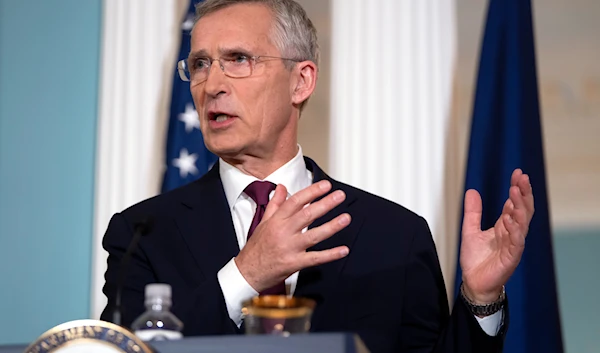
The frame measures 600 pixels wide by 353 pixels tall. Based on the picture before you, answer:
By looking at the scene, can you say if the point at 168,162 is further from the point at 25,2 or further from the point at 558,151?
the point at 558,151

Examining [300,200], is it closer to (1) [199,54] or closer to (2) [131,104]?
(1) [199,54]

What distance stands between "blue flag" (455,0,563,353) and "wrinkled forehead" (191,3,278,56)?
3.90 feet

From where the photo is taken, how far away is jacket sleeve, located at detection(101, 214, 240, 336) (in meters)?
2.21

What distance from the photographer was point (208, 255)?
2.61m

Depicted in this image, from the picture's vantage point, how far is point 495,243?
235cm

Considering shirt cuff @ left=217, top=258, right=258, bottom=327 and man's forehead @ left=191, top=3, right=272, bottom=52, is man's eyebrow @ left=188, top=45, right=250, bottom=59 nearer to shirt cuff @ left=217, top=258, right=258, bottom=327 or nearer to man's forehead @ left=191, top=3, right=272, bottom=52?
man's forehead @ left=191, top=3, right=272, bottom=52

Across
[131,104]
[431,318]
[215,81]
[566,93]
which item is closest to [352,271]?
[431,318]

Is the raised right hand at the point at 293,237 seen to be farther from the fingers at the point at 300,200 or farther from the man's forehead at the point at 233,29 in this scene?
the man's forehead at the point at 233,29

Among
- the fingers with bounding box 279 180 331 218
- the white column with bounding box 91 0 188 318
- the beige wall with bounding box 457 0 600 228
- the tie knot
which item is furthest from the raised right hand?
the beige wall with bounding box 457 0 600 228

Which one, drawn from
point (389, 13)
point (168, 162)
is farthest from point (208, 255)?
point (389, 13)

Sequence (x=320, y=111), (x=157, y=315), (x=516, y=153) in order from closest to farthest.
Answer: (x=157, y=315), (x=516, y=153), (x=320, y=111)

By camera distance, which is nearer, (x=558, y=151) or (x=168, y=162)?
(x=168, y=162)

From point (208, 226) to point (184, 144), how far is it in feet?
4.83

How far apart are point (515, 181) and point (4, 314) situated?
2.77 meters
